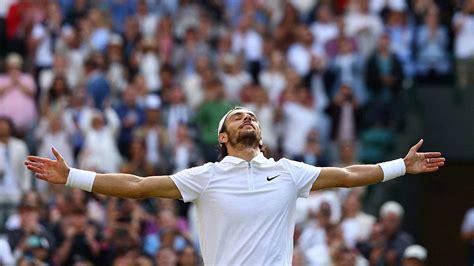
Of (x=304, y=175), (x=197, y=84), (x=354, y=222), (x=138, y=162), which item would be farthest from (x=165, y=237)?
(x=304, y=175)

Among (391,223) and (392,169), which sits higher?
(391,223)

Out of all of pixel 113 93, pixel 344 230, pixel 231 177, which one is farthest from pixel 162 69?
pixel 231 177

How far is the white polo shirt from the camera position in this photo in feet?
33.2

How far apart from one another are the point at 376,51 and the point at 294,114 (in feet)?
5.13

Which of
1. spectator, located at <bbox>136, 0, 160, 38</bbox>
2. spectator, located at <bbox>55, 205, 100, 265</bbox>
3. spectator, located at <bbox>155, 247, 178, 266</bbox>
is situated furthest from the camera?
spectator, located at <bbox>136, 0, 160, 38</bbox>

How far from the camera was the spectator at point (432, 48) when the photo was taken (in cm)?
2084

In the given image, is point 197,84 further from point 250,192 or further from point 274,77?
point 250,192

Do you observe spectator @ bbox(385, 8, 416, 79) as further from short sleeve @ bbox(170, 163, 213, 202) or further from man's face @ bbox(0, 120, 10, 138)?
short sleeve @ bbox(170, 163, 213, 202)

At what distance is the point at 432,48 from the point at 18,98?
554 cm


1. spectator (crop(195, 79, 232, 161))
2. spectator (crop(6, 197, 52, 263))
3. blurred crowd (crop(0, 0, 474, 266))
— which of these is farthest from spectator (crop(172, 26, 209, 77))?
spectator (crop(6, 197, 52, 263))

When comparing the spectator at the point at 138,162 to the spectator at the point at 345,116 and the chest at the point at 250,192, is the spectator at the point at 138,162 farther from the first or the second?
the chest at the point at 250,192

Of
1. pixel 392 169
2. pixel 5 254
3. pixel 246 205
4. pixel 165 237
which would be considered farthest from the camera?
pixel 165 237

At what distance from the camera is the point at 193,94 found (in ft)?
67.1

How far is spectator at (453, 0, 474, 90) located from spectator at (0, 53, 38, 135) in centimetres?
560
